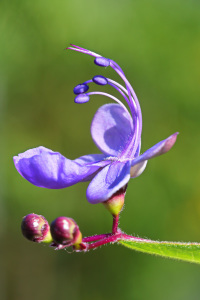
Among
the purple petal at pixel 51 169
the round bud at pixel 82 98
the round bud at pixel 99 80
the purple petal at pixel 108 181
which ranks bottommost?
the purple petal at pixel 108 181

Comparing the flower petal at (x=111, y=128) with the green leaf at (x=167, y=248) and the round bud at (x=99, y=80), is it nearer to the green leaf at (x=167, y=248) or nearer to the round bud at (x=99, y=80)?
the round bud at (x=99, y=80)

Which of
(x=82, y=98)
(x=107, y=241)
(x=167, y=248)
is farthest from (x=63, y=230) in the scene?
(x=82, y=98)

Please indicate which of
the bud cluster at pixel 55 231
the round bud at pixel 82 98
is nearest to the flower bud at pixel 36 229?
the bud cluster at pixel 55 231

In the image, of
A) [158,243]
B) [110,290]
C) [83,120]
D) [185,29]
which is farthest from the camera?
[185,29]

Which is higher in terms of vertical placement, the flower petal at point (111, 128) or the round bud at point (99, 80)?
the round bud at point (99, 80)

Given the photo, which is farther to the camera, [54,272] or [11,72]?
[11,72]

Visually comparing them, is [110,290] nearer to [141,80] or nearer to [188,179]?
[188,179]

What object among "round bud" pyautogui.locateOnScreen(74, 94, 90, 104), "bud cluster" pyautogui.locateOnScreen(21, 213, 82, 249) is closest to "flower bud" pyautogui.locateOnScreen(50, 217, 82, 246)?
"bud cluster" pyautogui.locateOnScreen(21, 213, 82, 249)

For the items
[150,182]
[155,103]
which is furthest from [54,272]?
[155,103]
